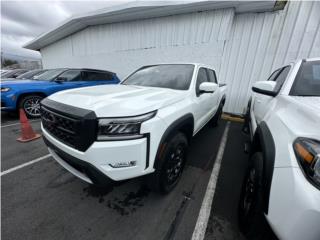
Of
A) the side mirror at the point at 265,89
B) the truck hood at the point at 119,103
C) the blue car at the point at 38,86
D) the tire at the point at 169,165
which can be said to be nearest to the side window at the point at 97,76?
the blue car at the point at 38,86

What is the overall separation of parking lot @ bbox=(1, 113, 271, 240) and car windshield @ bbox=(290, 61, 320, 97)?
60.2 inches

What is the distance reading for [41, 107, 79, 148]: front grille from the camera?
1.57 m

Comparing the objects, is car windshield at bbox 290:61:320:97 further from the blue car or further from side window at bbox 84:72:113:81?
side window at bbox 84:72:113:81

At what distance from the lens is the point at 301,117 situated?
3.99ft

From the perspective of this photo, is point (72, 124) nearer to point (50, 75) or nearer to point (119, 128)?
point (119, 128)

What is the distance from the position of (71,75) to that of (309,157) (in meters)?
6.64

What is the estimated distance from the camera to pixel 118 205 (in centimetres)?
200

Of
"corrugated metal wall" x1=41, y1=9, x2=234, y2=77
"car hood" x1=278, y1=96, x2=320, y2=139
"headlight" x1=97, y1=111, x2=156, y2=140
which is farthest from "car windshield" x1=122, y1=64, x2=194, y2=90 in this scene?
"corrugated metal wall" x1=41, y1=9, x2=234, y2=77

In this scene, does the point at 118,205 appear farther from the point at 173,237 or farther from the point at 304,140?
the point at 304,140

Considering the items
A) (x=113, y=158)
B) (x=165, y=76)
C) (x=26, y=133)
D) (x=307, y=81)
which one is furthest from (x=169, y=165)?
(x=26, y=133)

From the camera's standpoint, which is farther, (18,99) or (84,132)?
(18,99)

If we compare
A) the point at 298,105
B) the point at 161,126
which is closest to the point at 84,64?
the point at 161,126

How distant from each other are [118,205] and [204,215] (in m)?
1.09

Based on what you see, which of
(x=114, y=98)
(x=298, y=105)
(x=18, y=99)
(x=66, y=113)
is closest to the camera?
(x=298, y=105)
